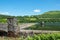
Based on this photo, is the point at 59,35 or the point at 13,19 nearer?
the point at 59,35

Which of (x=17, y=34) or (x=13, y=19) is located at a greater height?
(x=13, y=19)

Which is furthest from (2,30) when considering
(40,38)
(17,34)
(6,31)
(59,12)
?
(59,12)

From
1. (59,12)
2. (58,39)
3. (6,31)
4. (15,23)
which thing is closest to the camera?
(58,39)

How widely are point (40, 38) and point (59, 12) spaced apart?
166 meters

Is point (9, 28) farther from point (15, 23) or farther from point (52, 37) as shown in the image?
point (52, 37)

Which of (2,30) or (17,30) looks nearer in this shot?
(17,30)

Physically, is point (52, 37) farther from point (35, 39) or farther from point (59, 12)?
point (59, 12)

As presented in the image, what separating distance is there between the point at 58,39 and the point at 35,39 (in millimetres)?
1518

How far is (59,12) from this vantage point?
181 meters

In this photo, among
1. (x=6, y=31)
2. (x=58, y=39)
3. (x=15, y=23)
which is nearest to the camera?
(x=58, y=39)

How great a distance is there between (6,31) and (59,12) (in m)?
155

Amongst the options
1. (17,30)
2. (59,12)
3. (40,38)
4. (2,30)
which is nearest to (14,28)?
(17,30)

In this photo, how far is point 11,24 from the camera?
26.1 metres

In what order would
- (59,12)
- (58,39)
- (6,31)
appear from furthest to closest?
(59,12), (6,31), (58,39)
